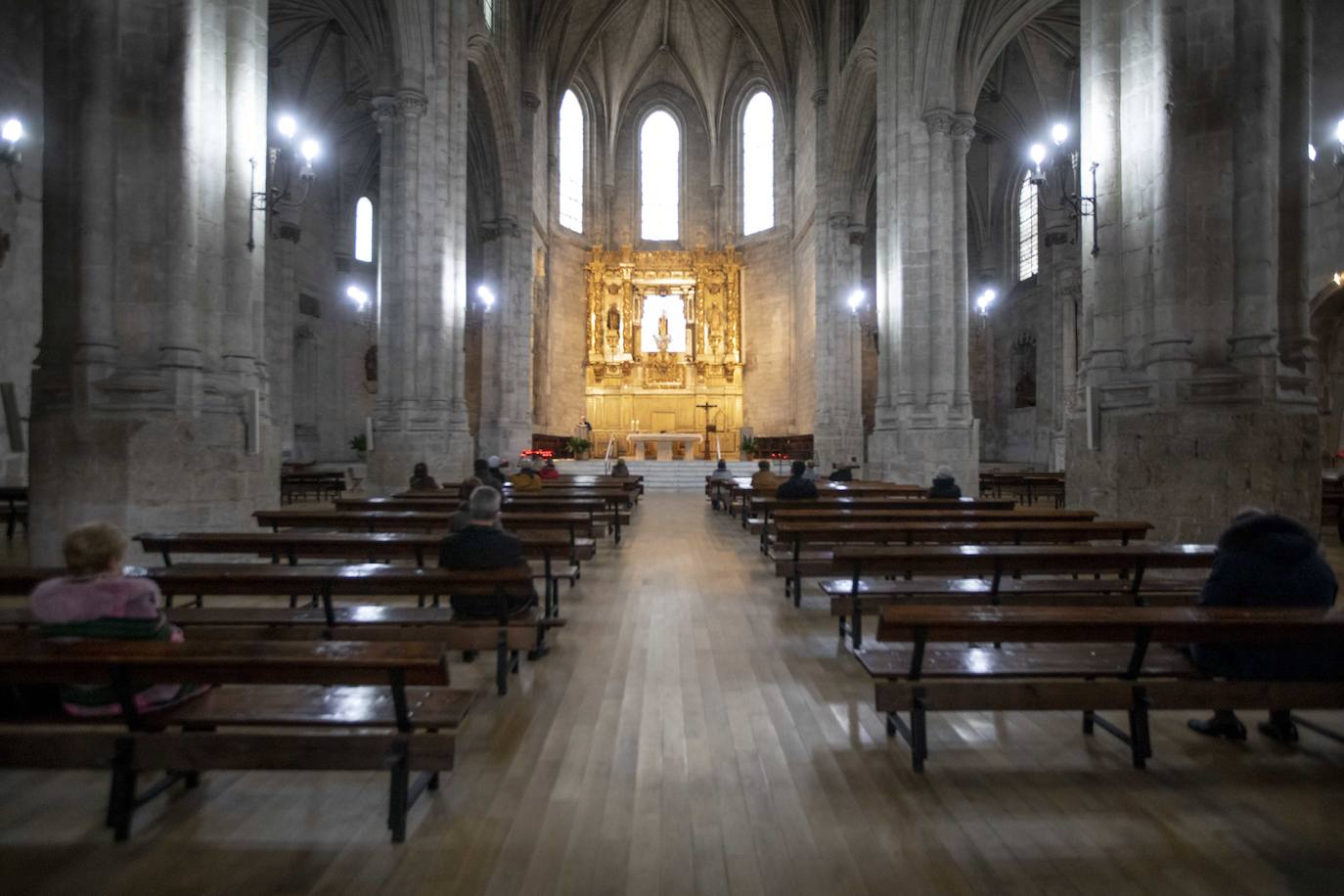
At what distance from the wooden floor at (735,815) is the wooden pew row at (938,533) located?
84.1 inches

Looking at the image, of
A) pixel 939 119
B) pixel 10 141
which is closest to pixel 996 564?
pixel 939 119

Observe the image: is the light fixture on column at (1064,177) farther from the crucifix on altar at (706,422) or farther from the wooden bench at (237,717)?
the crucifix on altar at (706,422)

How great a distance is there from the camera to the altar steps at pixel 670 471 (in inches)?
910

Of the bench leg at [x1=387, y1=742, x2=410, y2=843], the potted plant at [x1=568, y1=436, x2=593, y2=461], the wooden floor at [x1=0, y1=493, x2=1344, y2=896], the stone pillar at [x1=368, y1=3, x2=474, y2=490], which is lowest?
the wooden floor at [x1=0, y1=493, x2=1344, y2=896]

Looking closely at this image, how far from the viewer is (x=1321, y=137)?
1545cm

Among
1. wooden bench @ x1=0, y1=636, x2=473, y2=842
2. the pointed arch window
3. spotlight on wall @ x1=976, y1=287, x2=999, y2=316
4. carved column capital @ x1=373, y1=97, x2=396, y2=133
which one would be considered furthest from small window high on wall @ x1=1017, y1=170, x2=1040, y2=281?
wooden bench @ x1=0, y1=636, x2=473, y2=842

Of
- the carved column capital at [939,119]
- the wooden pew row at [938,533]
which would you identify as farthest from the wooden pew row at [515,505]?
the carved column capital at [939,119]

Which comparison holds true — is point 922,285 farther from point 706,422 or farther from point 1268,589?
point 706,422

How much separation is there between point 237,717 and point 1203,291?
365 inches

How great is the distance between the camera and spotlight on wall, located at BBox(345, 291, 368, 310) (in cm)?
2683

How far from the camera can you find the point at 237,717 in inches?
113

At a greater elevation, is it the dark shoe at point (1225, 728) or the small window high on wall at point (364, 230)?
the small window high on wall at point (364, 230)

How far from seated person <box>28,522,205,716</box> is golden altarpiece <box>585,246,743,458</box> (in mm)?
28604

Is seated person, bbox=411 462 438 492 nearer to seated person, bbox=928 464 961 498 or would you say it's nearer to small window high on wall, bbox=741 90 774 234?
seated person, bbox=928 464 961 498
